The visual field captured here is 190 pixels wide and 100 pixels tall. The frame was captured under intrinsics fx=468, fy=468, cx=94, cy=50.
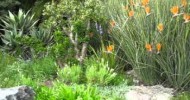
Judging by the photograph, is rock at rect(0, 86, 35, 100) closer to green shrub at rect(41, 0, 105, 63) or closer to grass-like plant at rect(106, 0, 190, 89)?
grass-like plant at rect(106, 0, 190, 89)

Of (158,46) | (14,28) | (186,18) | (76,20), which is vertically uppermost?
(186,18)

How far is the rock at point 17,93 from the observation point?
572cm

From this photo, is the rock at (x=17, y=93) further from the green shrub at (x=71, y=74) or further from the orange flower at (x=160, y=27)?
the orange flower at (x=160, y=27)

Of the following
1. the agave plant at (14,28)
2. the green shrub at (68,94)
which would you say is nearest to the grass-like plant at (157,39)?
the green shrub at (68,94)

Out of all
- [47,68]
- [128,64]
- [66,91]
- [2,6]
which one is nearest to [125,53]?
[128,64]

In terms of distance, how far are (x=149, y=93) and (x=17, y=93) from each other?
2.56 m

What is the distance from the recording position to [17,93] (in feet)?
19.1

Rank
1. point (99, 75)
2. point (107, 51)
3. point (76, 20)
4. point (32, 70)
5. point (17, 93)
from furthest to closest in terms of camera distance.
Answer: point (32, 70), point (76, 20), point (107, 51), point (99, 75), point (17, 93)

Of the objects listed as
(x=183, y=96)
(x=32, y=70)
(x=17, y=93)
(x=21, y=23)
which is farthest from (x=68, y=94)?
(x=21, y=23)

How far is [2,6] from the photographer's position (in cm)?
1352

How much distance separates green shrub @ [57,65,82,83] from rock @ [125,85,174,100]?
1.01 m

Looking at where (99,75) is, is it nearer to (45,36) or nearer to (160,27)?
(160,27)

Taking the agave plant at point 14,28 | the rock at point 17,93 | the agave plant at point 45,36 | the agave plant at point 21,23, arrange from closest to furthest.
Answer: the rock at point 17,93, the agave plant at point 45,36, the agave plant at point 14,28, the agave plant at point 21,23

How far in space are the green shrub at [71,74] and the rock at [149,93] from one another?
101cm
